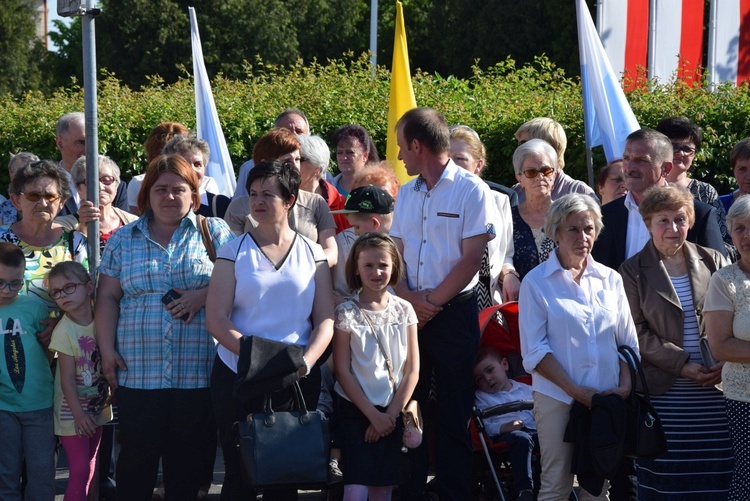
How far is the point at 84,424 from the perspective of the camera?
5.51 meters

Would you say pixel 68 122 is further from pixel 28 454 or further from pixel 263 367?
pixel 263 367

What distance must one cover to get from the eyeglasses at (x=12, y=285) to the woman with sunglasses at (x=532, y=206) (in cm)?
299

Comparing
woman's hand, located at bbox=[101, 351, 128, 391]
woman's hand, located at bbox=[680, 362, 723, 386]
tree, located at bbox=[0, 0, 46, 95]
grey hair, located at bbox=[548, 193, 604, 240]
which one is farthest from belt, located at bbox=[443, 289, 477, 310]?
tree, located at bbox=[0, 0, 46, 95]

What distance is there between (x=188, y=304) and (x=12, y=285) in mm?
1064

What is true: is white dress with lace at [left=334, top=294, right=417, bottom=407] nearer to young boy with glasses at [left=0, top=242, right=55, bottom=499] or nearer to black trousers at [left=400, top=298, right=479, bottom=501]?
black trousers at [left=400, top=298, right=479, bottom=501]

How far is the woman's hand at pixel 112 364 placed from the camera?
5.21 meters

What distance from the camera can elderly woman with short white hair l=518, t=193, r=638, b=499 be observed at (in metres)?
5.31

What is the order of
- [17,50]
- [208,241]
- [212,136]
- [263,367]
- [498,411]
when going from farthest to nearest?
1. [17,50]
2. [212,136]
3. [498,411]
4. [208,241]
5. [263,367]

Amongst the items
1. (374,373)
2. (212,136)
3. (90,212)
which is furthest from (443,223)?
(212,136)

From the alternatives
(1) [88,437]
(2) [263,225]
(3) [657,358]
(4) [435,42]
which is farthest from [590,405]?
(4) [435,42]

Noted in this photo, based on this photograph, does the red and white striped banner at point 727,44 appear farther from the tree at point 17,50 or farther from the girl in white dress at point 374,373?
the tree at point 17,50

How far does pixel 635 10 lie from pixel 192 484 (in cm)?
965

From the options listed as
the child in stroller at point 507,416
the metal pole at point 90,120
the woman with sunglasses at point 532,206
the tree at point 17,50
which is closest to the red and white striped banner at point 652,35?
the woman with sunglasses at point 532,206

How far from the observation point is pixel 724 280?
5.30m
